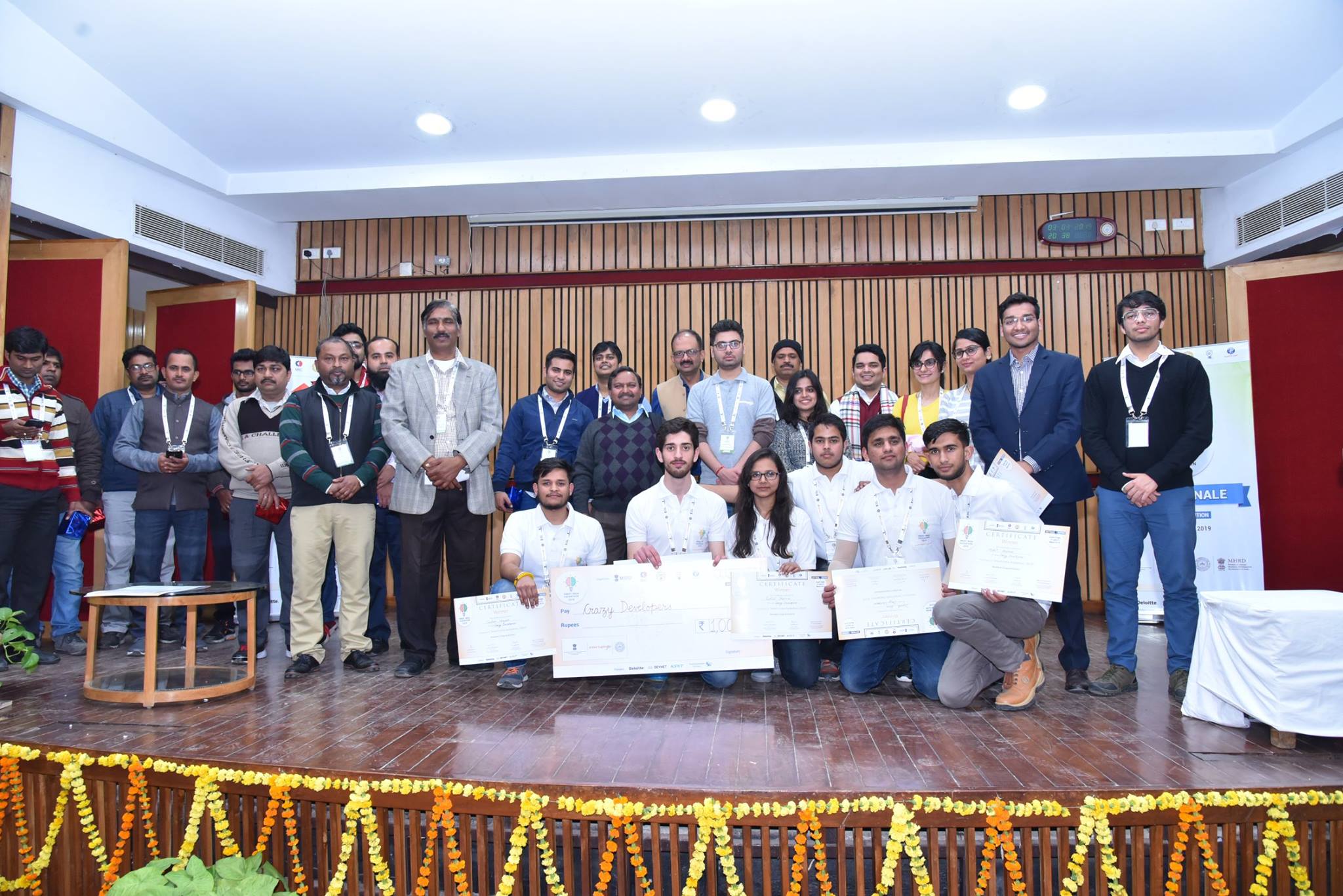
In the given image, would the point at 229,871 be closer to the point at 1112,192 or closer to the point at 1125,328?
the point at 1125,328

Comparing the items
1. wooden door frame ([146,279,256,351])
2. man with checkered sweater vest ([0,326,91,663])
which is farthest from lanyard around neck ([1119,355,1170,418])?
wooden door frame ([146,279,256,351])

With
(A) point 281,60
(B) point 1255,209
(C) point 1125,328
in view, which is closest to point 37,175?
(A) point 281,60

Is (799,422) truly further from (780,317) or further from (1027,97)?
(1027,97)

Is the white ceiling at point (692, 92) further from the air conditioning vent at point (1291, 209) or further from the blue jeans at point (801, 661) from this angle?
the blue jeans at point (801, 661)

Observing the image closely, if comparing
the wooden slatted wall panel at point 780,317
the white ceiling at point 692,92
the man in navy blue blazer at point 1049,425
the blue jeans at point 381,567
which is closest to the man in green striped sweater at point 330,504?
the blue jeans at point 381,567

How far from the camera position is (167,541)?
489 cm

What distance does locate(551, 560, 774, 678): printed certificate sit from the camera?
3545 millimetres

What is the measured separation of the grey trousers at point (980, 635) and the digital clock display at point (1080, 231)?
4.32 m

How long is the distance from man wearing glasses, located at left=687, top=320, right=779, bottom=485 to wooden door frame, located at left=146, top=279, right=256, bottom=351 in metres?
4.27

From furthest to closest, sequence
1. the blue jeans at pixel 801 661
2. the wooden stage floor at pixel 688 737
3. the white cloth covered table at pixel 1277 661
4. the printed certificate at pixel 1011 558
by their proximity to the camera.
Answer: the blue jeans at pixel 801 661 < the printed certificate at pixel 1011 558 < the white cloth covered table at pixel 1277 661 < the wooden stage floor at pixel 688 737

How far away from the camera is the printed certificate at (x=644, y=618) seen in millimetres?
3545

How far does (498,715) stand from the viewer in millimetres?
3203

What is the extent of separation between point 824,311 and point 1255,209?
3.31 m

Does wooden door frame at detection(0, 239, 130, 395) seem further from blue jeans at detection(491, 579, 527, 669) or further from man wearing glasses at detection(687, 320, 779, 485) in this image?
man wearing glasses at detection(687, 320, 779, 485)
